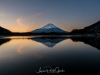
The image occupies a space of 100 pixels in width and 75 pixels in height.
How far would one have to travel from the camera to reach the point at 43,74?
1315cm

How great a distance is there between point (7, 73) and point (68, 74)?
6465 mm

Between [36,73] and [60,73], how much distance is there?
2.52 meters

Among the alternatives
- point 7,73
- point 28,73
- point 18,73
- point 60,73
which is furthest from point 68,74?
point 7,73

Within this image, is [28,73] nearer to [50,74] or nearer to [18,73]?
[18,73]

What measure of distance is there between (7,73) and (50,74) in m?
4.67

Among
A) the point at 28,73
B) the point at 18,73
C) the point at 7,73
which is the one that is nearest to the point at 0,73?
the point at 7,73

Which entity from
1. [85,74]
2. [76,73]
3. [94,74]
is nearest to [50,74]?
[76,73]

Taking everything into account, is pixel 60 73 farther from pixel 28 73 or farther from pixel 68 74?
pixel 28 73

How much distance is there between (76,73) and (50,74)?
2.71 m

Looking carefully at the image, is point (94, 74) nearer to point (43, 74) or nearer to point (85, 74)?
point (85, 74)

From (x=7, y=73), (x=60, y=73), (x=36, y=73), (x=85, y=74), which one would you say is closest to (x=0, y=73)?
(x=7, y=73)

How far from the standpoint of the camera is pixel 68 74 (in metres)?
13.1

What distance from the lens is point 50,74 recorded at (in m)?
13.0

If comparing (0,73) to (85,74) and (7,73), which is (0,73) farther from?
(85,74)
